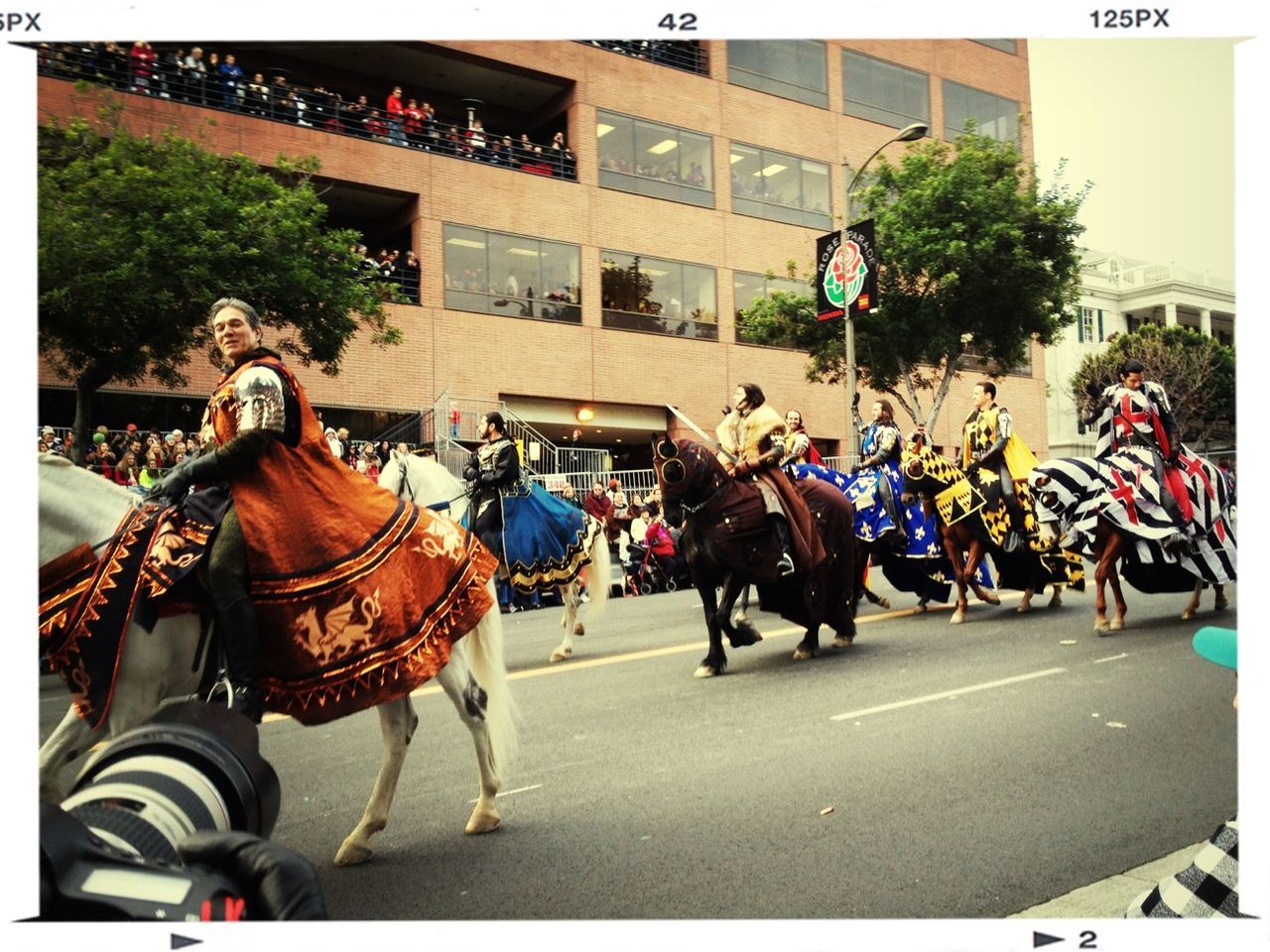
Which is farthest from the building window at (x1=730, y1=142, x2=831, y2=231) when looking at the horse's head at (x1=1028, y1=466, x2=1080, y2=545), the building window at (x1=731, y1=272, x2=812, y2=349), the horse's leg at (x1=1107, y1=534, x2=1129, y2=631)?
the horse's leg at (x1=1107, y1=534, x2=1129, y2=631)

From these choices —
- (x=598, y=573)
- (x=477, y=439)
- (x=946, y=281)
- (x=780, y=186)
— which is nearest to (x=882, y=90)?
(x=780, y=186)

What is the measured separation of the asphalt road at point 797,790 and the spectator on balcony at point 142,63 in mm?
1881

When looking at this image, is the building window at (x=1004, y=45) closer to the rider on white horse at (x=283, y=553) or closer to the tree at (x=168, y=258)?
the rider on white horse at (x=283, y=553)

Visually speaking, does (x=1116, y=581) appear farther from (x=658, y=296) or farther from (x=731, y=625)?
(x=658, y=296)

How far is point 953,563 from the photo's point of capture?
8.94 m

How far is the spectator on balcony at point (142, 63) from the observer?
254cm

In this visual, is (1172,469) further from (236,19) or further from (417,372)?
(236,19)

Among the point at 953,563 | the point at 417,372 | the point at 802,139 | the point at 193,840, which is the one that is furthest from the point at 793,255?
the point at 953,563

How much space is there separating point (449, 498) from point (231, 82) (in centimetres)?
368

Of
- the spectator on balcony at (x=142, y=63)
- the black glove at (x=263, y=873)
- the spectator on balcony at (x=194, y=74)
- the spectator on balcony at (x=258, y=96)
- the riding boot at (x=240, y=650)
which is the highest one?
the spectator on balcony at (x=258, y=96)

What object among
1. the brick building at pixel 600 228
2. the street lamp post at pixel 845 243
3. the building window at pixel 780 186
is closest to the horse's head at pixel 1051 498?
the brick building at pixel 600 228

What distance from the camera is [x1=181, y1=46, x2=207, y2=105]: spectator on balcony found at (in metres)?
2.71

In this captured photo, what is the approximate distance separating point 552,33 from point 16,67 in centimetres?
124

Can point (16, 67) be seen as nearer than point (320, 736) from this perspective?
Yes
